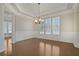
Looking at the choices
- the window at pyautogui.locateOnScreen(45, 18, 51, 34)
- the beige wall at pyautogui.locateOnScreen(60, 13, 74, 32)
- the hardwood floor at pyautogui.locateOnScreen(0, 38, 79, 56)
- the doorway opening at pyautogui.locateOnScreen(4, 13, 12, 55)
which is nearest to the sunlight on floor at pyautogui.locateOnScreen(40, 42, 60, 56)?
the hardwood floor at pyautogui.locateOnScreen(0, 38, 79, 56)

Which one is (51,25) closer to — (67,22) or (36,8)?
(67,22)

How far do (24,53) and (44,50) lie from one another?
35 cm

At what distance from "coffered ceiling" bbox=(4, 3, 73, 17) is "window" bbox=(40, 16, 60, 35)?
0.14 metres

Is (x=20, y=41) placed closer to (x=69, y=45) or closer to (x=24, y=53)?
(x=24, y=53)

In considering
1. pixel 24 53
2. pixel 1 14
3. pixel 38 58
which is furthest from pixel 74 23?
pixel 1 14

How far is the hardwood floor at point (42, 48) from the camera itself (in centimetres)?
157

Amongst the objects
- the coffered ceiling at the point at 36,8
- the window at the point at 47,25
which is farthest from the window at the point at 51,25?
the coffered ceiling at the point at 36,8

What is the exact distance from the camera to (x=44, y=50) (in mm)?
1629

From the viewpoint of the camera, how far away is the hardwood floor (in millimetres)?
1570

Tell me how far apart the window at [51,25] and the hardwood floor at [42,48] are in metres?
0.17

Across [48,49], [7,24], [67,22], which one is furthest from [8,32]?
[67,22]

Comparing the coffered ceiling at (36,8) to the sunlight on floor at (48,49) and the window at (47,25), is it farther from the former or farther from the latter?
the sunlight on floor at (48,49)

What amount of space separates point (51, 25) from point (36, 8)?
41cm

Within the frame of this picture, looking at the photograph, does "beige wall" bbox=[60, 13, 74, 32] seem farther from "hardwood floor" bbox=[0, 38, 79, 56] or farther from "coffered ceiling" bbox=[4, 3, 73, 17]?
"hardwood floor" bbox=[0, 38, 79, 56]
